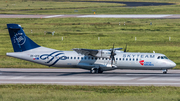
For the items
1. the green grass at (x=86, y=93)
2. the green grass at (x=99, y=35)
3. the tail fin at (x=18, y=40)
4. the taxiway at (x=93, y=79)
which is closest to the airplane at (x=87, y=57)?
the tail fin at (x=18, y=40)

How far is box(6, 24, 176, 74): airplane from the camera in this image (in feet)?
132

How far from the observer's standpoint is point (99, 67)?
41312 mm

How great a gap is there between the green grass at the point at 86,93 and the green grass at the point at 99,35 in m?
18.8

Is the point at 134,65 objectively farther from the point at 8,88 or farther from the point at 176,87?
the point at 8,88

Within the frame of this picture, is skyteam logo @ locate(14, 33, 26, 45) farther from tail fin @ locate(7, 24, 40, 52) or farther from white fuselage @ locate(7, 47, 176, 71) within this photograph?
white fuselage @ locate(7, 47, 176, 71)

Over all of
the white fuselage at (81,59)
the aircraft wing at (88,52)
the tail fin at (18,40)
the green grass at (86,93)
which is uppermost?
the tail fin at (18,40)

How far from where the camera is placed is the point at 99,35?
237 feet

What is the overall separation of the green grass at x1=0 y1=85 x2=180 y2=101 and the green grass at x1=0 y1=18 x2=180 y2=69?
1879cm

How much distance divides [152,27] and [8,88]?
184ft

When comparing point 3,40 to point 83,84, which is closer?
point 83,84

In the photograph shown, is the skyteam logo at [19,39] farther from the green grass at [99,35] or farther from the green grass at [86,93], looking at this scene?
the green grass at [86,93]

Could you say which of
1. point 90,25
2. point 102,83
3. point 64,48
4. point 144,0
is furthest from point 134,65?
point 144,0

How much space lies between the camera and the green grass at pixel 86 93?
24.9 metres

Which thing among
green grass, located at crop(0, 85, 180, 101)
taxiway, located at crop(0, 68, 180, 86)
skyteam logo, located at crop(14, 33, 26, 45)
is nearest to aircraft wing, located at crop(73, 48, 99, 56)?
taxiway, located at crop(0, 68, 180, 86)
